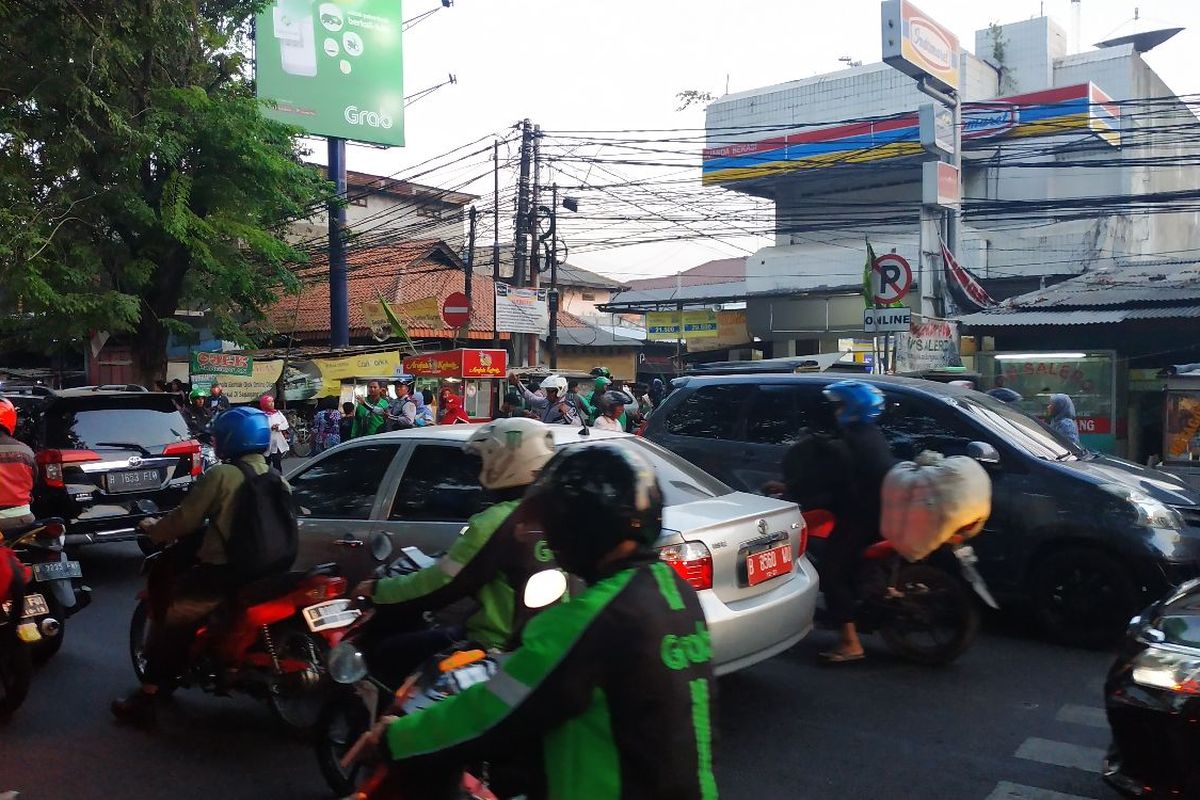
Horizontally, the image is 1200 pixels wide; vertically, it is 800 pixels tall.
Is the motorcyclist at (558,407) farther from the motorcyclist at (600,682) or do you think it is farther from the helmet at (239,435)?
the motorcyclist at (600,682)

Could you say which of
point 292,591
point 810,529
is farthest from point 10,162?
point 810,529

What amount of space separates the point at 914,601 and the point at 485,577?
369 cm

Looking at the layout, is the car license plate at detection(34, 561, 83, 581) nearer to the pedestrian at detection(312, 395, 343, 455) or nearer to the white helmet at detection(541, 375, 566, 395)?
the white helmet at detection(541, 375, 566, 395)

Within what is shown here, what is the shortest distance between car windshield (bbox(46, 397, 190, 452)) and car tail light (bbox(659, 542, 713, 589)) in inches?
262

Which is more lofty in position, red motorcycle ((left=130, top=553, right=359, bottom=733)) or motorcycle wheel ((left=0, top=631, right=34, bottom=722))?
red motorcycle ((left=130, top=553, right=359, bottom=733))

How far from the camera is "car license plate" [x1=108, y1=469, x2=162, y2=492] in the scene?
9.04 m

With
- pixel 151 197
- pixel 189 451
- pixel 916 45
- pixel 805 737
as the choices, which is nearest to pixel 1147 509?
pixel 805 737

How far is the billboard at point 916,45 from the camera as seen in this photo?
15117 millimetres

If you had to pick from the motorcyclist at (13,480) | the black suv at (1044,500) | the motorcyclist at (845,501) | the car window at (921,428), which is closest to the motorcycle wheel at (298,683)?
the motorcyclist at (13,480)

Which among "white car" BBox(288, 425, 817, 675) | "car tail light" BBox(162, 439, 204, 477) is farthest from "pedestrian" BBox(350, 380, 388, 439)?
"white car" BBox(288, 425, 817, 675)

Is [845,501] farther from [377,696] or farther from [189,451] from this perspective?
[189,451]

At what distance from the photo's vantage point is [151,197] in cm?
1670

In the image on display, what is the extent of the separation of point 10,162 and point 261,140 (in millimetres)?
5388

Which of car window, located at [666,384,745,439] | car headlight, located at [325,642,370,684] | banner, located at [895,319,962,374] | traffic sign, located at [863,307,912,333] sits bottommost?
car headlight, located at [325,642,370,684]
